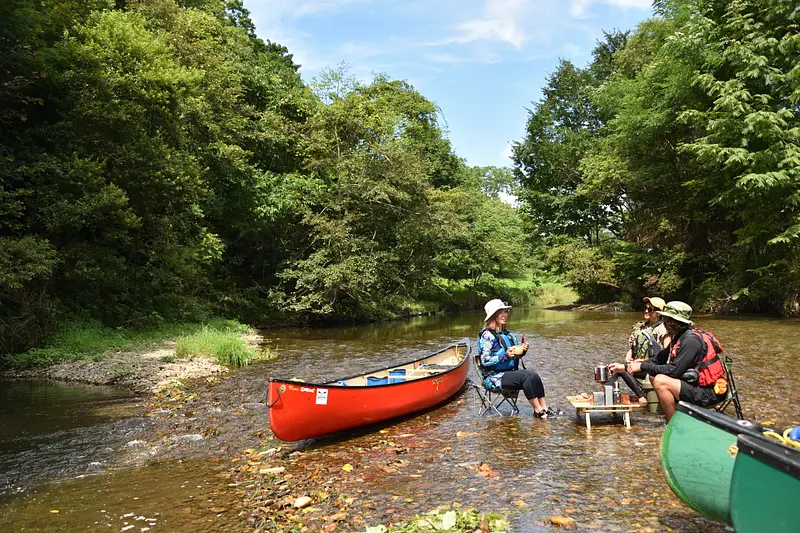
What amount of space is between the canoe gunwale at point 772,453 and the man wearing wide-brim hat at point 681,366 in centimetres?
305

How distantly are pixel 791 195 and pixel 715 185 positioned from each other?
4.47 meters

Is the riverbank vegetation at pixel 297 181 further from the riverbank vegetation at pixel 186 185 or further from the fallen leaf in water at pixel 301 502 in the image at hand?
the fallen leaf in water at pixel 301 502

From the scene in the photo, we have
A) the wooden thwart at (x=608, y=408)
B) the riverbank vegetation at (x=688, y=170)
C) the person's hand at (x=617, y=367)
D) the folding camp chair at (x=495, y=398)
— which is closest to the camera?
the person's hand at (x=617, y=367)

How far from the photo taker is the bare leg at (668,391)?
5895 mm

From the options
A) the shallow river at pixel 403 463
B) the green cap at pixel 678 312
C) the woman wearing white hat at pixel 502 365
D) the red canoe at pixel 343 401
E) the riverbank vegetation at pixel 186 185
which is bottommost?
the shallow river at pixel 403 463

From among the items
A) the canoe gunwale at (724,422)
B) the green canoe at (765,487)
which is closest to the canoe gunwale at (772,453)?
the green canoe at (765,487)

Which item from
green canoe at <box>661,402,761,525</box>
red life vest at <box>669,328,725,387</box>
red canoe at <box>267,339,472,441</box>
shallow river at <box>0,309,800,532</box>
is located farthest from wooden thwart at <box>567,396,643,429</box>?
green canoe at <box>661,402,761,525</box>

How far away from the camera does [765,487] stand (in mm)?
2855

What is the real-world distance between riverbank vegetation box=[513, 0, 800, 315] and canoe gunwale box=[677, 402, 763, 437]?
1742 cm

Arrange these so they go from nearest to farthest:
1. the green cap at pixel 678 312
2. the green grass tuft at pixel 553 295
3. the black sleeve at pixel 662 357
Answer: the green cap at pixel 678 312, the black sleeve at pixel 662 357, the green grass tuft at pixel 553 295

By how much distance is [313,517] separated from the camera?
4.91 m

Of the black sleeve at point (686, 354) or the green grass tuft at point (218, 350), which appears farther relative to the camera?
the green grass tuft at point (218, 350)

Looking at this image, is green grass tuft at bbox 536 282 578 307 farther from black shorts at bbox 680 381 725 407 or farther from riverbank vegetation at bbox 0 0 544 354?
black shorts at bbox 680 381 725 407

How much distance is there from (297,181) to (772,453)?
23398mm
